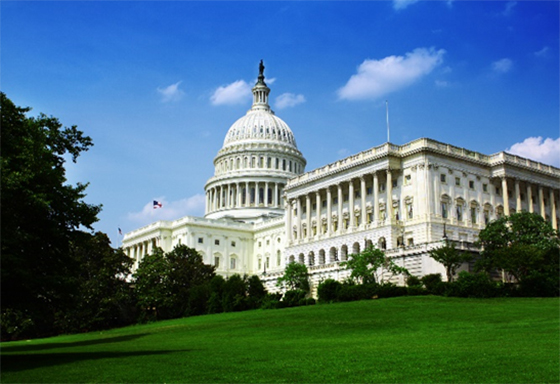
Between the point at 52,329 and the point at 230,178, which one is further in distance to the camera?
the point at 230,178

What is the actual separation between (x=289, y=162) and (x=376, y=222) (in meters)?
73.1

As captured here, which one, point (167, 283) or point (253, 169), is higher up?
point (253, 169)

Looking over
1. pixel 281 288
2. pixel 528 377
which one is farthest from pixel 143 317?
pixel 528 377

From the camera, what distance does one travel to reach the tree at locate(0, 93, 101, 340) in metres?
31.4

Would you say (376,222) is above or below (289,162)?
below

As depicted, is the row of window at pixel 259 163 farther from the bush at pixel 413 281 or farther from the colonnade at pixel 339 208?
the bush at pixel 413 281

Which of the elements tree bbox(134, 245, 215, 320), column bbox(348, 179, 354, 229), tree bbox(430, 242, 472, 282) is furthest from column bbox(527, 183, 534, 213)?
tree bbox(134, 245, 215, 320)

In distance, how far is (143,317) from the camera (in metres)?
82.8

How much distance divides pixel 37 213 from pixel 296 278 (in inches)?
2170

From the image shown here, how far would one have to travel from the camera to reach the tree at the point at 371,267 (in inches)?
2923

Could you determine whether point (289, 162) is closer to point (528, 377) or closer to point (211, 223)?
point (211, 223)

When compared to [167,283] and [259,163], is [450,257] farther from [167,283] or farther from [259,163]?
[259,163]

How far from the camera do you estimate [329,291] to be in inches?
2840

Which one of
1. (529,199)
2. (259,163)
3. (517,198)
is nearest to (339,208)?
(517,198)
